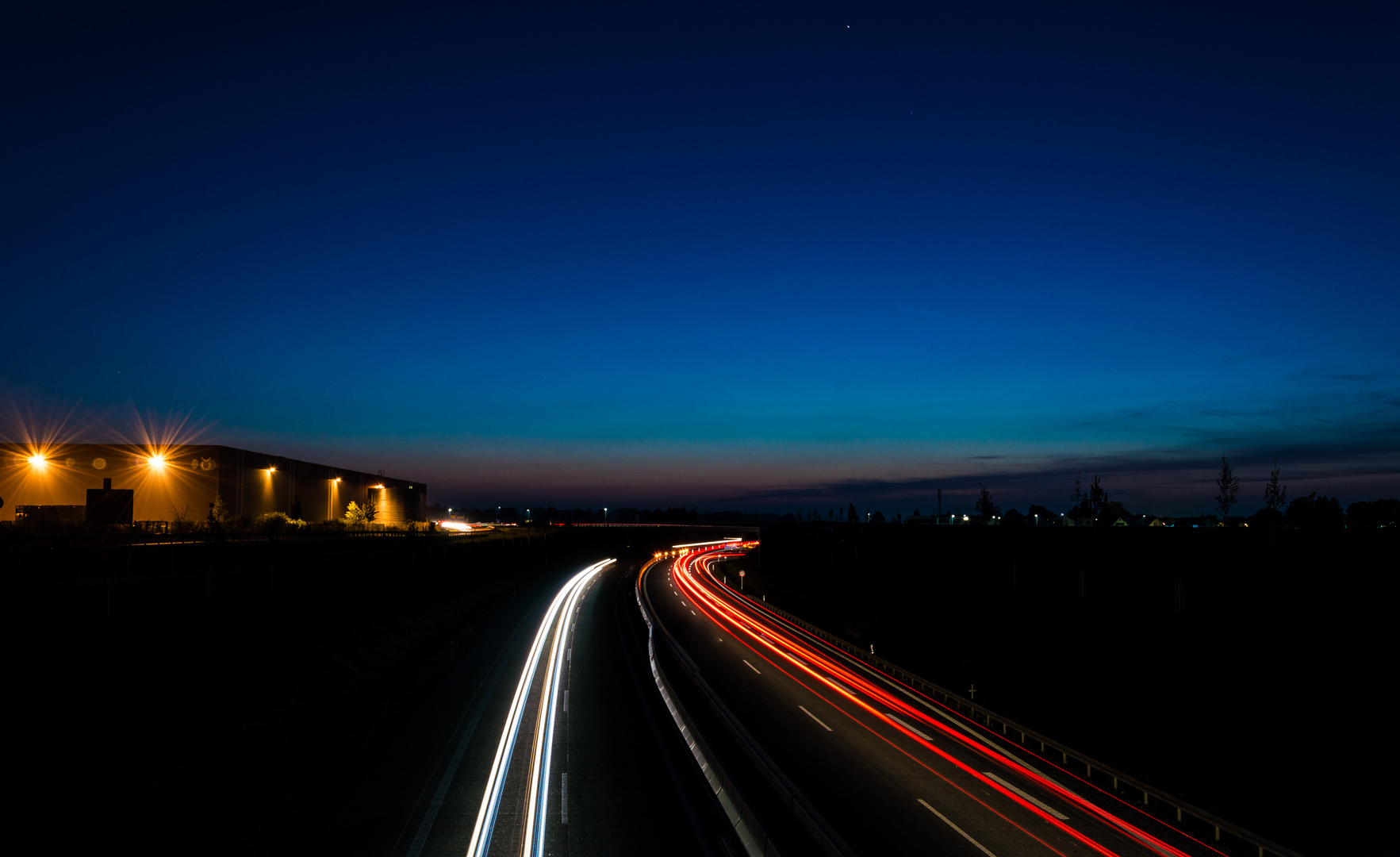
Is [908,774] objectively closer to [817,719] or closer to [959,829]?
[959,829]

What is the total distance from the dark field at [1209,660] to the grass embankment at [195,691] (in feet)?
78.1

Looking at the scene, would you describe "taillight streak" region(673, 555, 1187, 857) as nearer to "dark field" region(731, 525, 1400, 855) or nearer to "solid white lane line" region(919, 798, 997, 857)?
"solid white lane line" region(919, 798, 997, 857)

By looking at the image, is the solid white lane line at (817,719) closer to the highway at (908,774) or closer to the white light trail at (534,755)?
the highway at (908,774)

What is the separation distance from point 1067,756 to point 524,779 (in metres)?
14.7

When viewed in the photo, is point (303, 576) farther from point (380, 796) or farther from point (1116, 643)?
point (1116, 643)

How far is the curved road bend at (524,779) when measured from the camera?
15.2m

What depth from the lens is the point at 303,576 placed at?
35.8 metres

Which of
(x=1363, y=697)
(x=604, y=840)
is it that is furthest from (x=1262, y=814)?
(x=604, y=840)

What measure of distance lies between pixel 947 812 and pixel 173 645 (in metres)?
21.7

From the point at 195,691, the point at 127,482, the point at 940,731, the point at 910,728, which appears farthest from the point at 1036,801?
the point at 127,482

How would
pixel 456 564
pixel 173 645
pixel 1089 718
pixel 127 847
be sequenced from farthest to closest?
pixel 456 564 → pixel 1089 718 → pixel 173 645 → pixel 127 847

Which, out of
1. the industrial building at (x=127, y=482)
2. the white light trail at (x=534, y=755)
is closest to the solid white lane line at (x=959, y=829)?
the white light trail at (x=534, y=755)

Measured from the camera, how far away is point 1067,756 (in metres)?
21.2

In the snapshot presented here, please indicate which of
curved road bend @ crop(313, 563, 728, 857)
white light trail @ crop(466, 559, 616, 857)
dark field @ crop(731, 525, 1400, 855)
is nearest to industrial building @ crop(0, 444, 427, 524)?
white light trail @ crop(466, 559, 616, 857)
